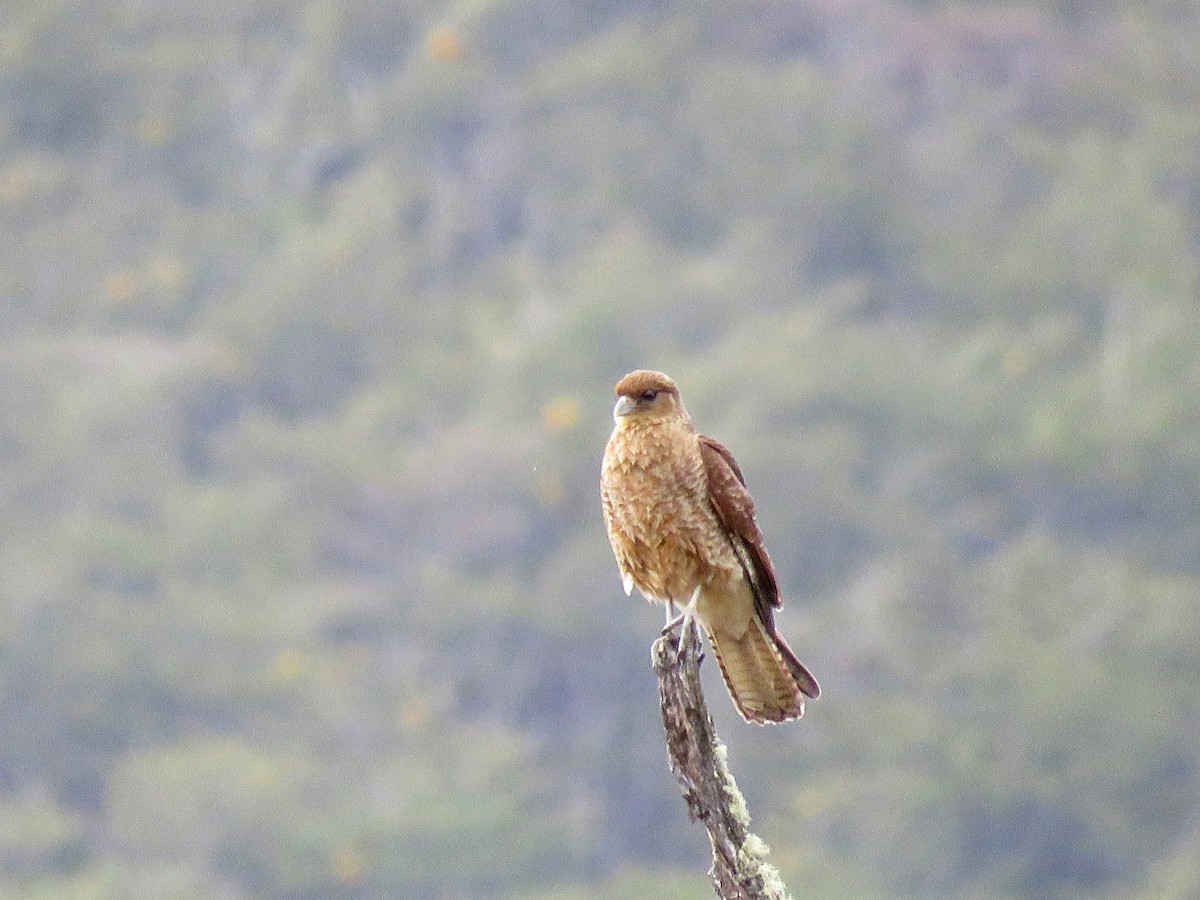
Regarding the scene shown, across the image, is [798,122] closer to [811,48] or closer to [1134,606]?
[811,48]

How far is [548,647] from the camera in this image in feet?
83.4

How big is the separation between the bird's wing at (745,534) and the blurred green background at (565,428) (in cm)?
1503

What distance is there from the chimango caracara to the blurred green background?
15010 mm

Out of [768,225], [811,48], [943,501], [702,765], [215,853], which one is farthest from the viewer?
[811,48]

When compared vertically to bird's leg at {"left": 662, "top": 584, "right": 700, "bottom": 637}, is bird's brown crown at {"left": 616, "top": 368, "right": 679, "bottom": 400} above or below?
above

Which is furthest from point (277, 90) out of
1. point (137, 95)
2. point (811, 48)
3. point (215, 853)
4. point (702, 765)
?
point (702, 765)

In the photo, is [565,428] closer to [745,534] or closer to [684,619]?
[745,534]

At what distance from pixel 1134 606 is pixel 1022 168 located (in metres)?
9.01

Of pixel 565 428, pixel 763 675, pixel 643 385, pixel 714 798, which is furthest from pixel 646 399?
pixel 565 428

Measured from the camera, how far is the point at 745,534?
22.1 ft

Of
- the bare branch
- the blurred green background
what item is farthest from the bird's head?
the blurred green background

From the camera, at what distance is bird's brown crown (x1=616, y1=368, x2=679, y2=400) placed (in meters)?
6.84

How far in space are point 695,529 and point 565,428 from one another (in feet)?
64.5

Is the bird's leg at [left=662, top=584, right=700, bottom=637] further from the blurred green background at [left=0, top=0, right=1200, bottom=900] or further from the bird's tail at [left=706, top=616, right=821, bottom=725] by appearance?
the blurred green background at [left=0, top=0, right=1200, bottom=900]
